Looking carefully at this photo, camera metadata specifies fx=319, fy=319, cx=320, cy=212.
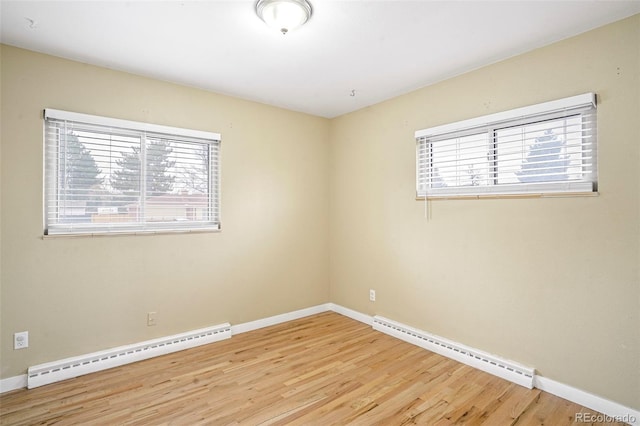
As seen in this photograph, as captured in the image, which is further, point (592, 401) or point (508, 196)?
point (508, 196)

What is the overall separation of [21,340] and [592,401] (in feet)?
13.6

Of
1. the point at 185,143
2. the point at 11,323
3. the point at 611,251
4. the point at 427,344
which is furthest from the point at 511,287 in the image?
the point at 11,323

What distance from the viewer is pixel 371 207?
3811 mm

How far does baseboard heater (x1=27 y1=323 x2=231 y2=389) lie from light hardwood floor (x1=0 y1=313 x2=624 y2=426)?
0.07 metres

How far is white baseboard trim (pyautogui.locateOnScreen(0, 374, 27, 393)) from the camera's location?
2350mm

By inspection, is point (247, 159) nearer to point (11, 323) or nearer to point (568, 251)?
point (11, 323)

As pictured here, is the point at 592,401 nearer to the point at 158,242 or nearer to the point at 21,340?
the point at 158,242

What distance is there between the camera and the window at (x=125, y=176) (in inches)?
102

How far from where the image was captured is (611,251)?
212cm

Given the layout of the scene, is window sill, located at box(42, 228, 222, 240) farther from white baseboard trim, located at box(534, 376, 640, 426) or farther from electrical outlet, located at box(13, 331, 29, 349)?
white baseboard trim, located at box(534, 376, 640, 426)

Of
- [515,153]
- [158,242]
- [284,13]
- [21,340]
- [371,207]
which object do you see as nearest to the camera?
[284,13]

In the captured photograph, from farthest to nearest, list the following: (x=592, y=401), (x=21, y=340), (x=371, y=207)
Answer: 1. (x=371, y=207)
2. (x=21, y=340)
3. (x=592, y=401)

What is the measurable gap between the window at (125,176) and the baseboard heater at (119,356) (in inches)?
40.7

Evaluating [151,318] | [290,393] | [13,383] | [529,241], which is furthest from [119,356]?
[529,241]
